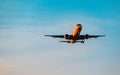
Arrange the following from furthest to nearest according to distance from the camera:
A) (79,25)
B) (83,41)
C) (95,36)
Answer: (95,36)
(83,41)
(79,25)

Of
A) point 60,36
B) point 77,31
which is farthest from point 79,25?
point 60,36

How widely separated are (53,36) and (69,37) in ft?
24.4

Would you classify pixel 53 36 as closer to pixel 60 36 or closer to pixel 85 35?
pixel 60 36

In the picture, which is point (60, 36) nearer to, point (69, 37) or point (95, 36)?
point (69, 37)

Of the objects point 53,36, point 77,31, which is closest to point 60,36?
point 53,36

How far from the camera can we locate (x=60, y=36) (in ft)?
440

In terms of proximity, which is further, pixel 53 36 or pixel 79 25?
pixel 53 36

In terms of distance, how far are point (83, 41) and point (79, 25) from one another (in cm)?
1039

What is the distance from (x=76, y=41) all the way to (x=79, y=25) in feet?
43.2

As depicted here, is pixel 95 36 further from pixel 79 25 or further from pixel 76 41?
pixel 79 25

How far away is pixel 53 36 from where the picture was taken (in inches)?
5290

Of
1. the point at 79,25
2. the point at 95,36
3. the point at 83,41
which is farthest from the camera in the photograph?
the point at 95,36

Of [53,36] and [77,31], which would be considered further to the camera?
[53,36]

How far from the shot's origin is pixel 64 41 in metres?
137
